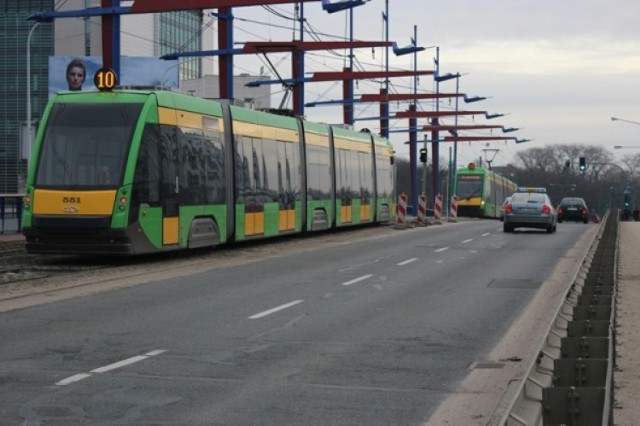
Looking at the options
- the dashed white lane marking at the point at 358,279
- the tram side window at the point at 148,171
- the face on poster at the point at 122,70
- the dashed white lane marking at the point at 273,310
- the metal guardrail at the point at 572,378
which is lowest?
the dashed white lane marking at the point at 273,310

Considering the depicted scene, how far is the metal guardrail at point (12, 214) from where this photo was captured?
31.7m

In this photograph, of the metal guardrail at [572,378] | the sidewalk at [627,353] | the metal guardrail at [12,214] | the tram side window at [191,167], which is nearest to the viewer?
the metal guardrail at [572,378]

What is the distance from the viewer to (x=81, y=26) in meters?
91.6

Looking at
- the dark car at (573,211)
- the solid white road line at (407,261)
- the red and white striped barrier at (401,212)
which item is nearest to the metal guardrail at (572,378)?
the solid white road line at (407,261)

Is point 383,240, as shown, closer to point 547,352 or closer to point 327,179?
point 327,179

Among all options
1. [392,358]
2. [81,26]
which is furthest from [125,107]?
[81,26]

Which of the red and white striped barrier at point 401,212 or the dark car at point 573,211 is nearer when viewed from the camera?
the red and white striped barrier at point 401,212

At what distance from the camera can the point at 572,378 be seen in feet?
24.7

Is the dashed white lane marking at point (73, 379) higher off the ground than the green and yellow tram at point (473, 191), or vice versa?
the green and yellow tram at point (473, 191)

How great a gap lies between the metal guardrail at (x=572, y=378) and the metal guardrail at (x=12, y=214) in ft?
76.2

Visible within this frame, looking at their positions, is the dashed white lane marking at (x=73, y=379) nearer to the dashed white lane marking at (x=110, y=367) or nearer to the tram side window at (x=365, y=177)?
the dashed white lane marking at (x=110, y=367)

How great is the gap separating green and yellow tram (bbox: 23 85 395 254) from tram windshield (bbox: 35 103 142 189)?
2cm

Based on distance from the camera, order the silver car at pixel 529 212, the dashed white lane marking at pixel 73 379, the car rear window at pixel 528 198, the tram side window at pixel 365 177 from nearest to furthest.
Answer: the dashed white lane marking at pixel 73 379 < the silver car at pixel 529 212 < the car rear window at pixel 528 198 < the tram side window at pixel 365 177

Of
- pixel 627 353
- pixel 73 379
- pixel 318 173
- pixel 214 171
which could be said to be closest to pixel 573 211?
pixel 318 173
